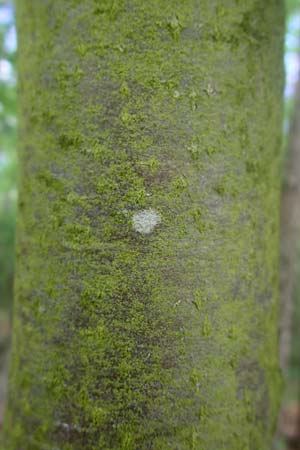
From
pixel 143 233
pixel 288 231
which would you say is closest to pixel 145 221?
pixel 143 233

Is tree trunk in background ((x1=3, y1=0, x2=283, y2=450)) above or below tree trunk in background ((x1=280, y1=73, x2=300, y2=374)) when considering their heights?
above

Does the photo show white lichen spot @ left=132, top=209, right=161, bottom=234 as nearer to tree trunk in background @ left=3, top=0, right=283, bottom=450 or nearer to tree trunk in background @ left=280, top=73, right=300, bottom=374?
tree trunk in background @ left=3, top=0, right=283, bottom=450

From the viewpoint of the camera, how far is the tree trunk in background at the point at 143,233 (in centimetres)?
108

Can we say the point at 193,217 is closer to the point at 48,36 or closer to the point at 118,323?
the point at 118,323

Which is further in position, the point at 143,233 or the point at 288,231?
the point at 288,231

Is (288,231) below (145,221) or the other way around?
below

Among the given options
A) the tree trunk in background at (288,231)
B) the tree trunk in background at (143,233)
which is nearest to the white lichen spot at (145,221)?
the tree trunk in background at (143,233)

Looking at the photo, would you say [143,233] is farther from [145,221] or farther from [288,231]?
[288,231]

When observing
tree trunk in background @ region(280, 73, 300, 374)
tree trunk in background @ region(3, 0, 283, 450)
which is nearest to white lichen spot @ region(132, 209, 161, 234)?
tree trunk in background @ region(3, 0, 283, 450)

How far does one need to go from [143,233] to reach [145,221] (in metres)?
0.03

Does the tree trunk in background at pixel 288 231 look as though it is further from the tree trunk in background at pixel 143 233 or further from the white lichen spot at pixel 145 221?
the white lichen spot at pixel 145 221

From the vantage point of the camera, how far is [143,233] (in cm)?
108

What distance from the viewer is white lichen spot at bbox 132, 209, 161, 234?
108 centimetres

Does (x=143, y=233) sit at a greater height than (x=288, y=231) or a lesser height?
greater
